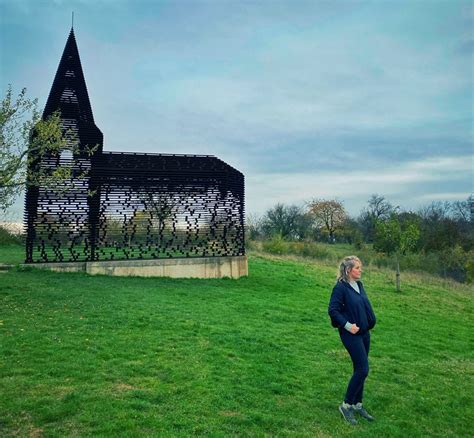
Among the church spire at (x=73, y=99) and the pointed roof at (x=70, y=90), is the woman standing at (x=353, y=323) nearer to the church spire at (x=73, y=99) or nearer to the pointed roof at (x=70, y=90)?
the church spire at (x=73, y=99)

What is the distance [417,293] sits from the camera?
717 inches

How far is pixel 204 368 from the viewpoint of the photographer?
20.7 ft

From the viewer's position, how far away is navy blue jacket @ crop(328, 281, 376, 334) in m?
4.78

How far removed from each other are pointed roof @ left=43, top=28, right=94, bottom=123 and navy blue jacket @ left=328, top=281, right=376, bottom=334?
15417mm

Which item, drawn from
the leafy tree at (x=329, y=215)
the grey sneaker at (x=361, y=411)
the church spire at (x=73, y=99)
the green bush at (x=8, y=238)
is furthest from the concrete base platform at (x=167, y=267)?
the leafy tree at (x=329, y=215)

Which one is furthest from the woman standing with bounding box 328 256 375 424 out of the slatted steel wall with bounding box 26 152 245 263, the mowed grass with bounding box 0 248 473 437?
the slatted steel wall with bounding box 26 152 245 263

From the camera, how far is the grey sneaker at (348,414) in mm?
4810

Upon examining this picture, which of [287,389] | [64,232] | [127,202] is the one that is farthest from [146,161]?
[287,389]

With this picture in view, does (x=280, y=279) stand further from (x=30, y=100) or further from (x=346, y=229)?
(x=346, y=229)

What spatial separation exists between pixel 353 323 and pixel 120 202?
13138 millimetres

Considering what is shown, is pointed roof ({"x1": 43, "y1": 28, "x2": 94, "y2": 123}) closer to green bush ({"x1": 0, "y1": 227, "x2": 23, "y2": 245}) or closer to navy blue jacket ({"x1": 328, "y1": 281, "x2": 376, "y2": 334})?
green bush ({"x1": 0, "y1": 227, "x2": 23, "y2": 245})

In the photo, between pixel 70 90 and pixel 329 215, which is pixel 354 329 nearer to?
pixel 70 90

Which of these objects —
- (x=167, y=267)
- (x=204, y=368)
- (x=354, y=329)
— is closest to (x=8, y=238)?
(x=167, y=267)

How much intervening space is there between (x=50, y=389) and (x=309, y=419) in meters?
3.22
